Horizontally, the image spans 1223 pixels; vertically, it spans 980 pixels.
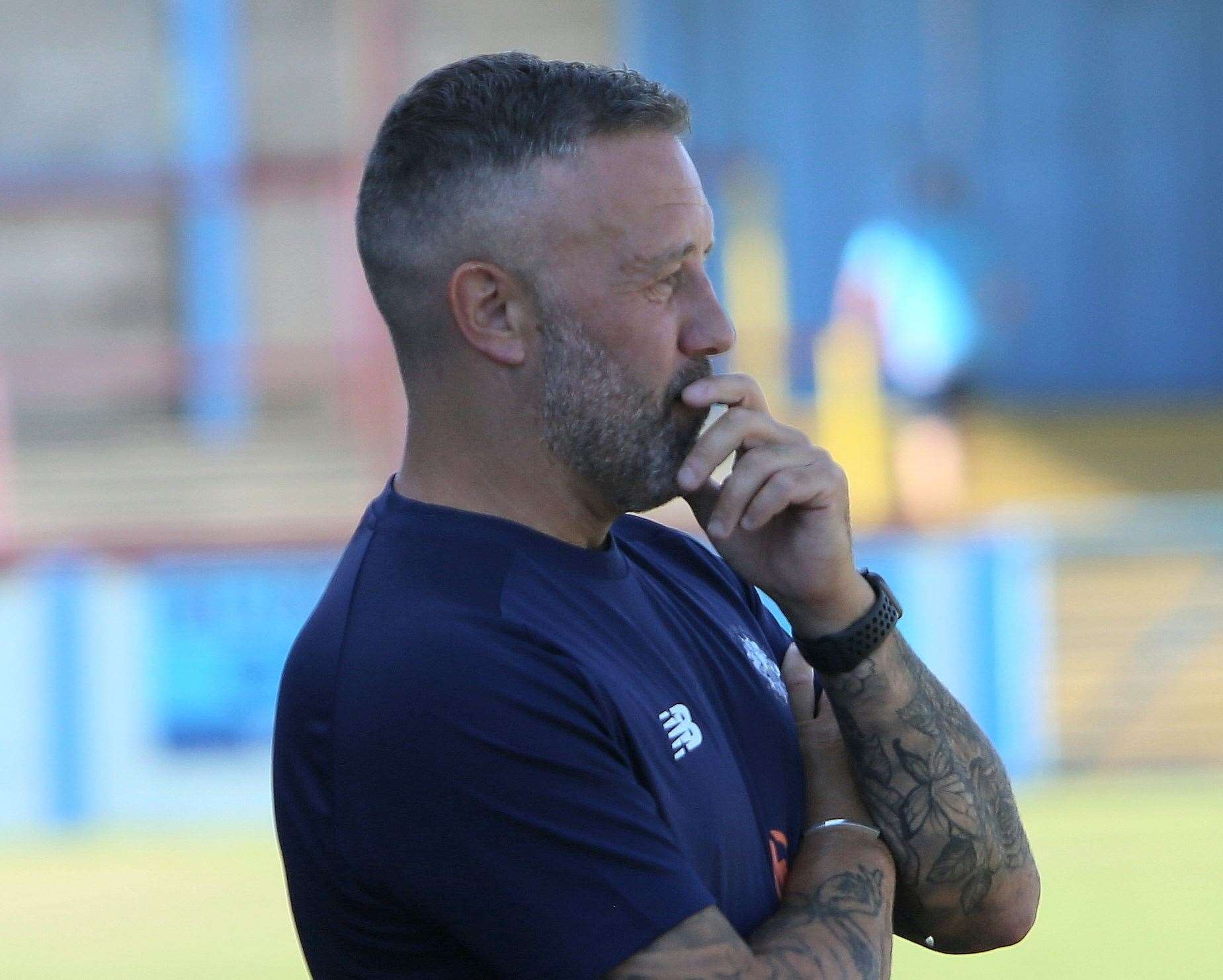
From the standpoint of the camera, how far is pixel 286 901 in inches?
270

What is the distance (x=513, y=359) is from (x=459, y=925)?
1.95 feet

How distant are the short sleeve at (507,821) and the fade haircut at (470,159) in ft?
1.33

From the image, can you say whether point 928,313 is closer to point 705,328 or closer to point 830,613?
point 830,613

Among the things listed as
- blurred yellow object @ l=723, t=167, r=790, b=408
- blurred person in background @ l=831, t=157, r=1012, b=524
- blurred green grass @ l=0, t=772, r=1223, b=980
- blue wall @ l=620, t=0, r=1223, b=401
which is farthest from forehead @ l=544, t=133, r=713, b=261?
blue wall @ l=620, t=0, r=1223, b=401

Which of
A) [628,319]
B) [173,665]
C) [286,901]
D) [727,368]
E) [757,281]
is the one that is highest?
[628,319]

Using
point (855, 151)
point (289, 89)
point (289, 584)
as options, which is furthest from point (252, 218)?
point (289, 584)

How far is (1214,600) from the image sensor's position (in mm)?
8805

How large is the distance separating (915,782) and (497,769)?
2.03ft

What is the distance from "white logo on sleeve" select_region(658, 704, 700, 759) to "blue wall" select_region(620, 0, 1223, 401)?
13194 millimetres

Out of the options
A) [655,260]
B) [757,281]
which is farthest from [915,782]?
[757,281]

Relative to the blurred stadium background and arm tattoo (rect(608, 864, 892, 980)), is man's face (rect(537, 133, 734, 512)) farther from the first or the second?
the blurred stadium background

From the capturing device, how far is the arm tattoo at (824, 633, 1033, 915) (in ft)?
6.74

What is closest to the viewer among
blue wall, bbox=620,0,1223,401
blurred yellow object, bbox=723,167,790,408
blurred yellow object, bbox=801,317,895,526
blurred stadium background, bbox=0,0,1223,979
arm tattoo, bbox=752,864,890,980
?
arm tattoo, bbox=752,864,890,980

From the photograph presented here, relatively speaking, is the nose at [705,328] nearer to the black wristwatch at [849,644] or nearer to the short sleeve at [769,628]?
the black wristwatch at [849,644]
